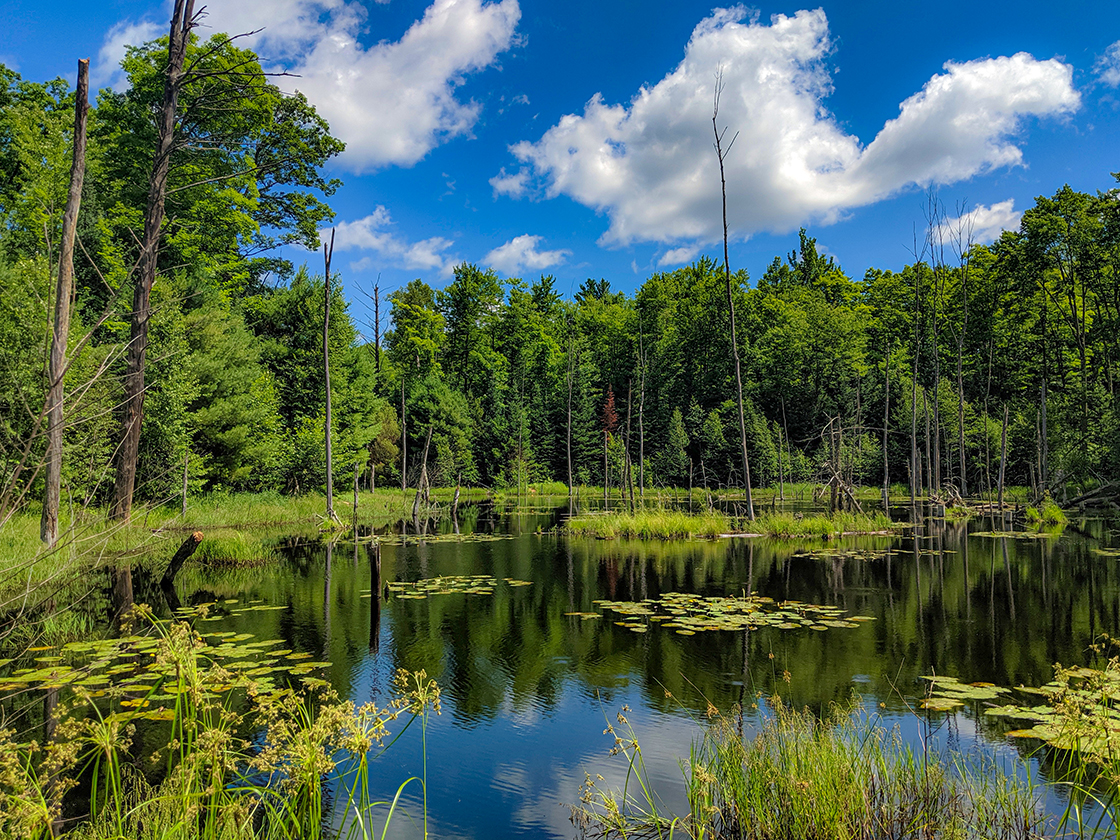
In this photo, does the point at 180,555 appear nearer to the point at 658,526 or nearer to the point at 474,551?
the point at 474,551

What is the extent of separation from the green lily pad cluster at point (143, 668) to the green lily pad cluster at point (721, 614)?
4693mm

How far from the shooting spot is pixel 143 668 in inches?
270

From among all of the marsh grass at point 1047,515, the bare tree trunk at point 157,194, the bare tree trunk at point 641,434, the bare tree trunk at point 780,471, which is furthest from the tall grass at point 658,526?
the bare tree trunk at point 157,194

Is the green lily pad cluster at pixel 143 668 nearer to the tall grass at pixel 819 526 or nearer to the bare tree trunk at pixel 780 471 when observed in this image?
the tall grass at pixel 819 526

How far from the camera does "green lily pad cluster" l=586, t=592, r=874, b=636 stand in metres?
9.07

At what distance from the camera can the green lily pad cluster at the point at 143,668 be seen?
5.96 m

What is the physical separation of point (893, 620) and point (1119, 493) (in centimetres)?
2085

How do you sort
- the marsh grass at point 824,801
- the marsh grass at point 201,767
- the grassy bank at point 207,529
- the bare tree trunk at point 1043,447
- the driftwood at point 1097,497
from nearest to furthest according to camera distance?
1. the marsh grass at point 201,767
2. the marsh grass at point 824,801
3. the grassy bank at point 207,529
4. the driftwood at point 1097,497
5. the bare tree trunk at point 1043,447

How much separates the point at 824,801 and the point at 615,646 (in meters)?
4.83

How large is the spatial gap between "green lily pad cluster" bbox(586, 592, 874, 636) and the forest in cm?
723

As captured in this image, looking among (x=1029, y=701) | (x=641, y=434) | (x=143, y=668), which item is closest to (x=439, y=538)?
(x=641, y=434)

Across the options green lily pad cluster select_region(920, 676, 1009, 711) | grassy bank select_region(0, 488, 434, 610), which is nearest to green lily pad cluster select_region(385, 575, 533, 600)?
grassy bank select_region(0, 488, 434, 610)

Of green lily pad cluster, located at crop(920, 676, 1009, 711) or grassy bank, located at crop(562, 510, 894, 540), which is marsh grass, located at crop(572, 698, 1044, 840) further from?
grassy bank, located at crop(562, 510, 894, 540)

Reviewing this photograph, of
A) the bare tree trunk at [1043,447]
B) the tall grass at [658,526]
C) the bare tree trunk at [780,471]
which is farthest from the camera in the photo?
the bare tree trunk at [780,471]
